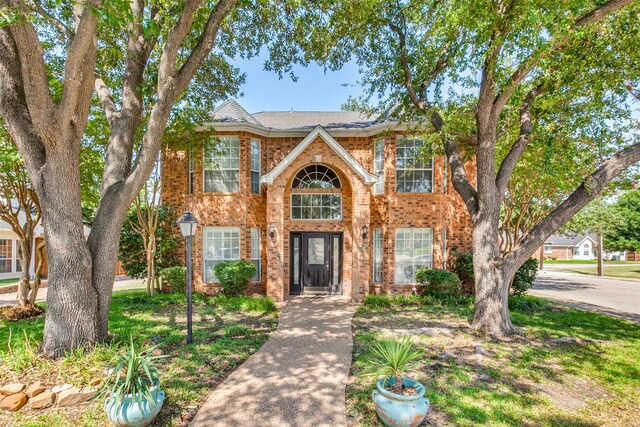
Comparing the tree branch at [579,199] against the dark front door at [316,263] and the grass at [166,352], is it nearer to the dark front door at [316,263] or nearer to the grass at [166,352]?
the dark front door at [316,263]

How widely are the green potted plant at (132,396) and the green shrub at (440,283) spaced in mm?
8854

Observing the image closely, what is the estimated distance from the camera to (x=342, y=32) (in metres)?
8.09

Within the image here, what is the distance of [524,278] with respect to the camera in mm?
10609

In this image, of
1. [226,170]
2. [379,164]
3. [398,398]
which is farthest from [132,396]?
[379,164]

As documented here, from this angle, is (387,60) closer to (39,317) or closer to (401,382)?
(401,382)

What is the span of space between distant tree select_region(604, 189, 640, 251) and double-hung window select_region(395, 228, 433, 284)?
93.6ft

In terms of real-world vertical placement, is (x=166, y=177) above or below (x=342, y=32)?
below

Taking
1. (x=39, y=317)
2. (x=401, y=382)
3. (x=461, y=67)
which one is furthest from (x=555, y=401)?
(x=39, y=317)

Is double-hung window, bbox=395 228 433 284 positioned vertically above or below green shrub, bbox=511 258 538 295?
above

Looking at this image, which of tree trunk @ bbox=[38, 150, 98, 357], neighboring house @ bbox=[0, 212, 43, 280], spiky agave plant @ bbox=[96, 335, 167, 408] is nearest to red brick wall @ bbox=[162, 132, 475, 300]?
tree trunk @ bbox=[38, 150, 98, 357]

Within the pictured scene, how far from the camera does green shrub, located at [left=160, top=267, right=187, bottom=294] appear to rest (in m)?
10.8

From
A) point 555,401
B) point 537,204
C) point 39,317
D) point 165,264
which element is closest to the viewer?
point 555,401

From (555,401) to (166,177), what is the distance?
42.9 ft

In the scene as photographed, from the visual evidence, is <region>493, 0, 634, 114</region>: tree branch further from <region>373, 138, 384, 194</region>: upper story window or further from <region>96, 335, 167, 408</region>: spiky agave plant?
<region>96, 335, 167, 408</region>: spiky agave plant
